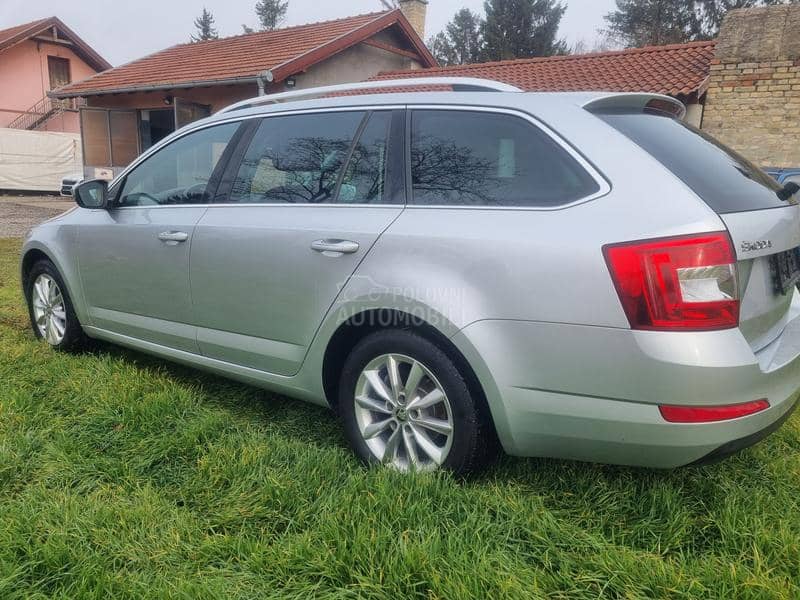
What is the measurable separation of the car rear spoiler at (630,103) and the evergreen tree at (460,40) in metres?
37.1

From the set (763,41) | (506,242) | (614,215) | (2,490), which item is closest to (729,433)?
(614,215)

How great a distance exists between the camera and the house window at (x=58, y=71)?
27.1m

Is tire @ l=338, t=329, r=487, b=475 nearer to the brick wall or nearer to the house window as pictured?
the brick wall

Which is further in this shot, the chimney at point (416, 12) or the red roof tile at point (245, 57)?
the chimney at point (416, 12)

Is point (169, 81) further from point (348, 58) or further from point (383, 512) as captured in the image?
point (383, 512)

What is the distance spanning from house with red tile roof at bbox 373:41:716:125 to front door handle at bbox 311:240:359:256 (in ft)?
30.7

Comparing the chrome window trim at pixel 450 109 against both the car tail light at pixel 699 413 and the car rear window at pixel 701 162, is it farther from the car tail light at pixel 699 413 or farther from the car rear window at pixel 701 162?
the car tail light at pixel 699 413

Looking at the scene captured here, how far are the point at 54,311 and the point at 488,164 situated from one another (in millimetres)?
3287

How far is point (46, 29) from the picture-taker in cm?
2589

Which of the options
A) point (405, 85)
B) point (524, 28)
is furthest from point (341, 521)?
point (524, 28)

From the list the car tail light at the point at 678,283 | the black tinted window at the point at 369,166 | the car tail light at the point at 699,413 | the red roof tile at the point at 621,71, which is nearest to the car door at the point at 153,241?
the black tinted window at the point at 369,166

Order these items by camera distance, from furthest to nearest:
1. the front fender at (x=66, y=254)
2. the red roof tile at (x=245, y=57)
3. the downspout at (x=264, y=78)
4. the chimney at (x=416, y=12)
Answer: the chimney at (x=416, y=12), the red roof tile at (x=245, y=57), the downspout at (x=264, y=78), the front fender at (x=66, y=254)

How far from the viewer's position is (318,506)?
7.63 feet

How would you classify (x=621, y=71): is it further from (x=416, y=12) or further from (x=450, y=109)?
(x=450, y=109)
